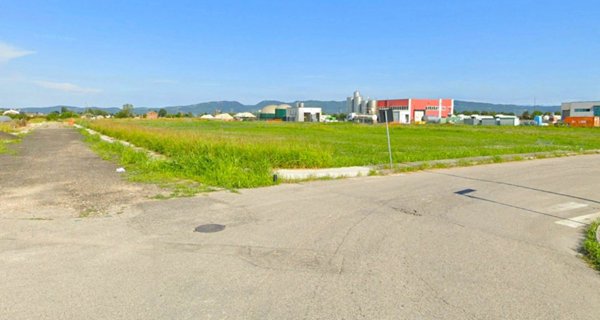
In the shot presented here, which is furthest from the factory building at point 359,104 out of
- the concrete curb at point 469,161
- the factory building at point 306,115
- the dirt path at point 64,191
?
the dirt path at point 64,191

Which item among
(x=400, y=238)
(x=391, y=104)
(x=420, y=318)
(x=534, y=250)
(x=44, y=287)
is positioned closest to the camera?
(x=420, y=318)

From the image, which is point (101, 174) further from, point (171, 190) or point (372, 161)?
point (372, 161)

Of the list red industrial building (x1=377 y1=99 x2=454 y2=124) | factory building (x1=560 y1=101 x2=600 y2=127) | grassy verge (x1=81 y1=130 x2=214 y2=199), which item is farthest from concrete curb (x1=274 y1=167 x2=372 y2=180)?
red industrial building (x1=377 y1=99 x2=454 y2=124)

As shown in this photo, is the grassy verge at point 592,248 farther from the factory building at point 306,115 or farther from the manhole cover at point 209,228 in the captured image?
the factory building at point 306,115

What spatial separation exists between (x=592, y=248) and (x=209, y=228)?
5.79 m

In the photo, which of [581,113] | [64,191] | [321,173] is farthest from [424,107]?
[64,191]

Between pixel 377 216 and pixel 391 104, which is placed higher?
pixel 391 104

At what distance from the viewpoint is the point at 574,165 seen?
16.5 meters

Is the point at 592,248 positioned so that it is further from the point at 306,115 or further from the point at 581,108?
the point at 581,108

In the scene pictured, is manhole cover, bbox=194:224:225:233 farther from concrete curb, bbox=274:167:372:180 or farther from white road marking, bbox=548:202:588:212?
white road marking, bbox=548:202:588:212

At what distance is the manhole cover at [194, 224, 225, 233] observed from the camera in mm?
6406

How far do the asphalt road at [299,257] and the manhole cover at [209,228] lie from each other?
17cm

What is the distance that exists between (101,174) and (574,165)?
19.0 metres

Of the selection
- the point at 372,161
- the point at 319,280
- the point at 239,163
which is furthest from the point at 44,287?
the point at 372,161
